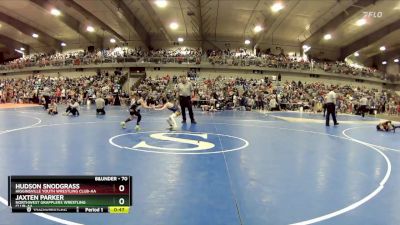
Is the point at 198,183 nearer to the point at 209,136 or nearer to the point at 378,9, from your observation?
the point at 209,136

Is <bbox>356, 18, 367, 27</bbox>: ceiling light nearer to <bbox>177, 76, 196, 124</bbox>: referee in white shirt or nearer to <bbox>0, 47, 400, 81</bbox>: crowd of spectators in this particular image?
<bbox>0, 47, 400, 81</bbox>: crowd of spectators

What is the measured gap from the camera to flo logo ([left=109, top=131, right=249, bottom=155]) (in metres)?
6.93

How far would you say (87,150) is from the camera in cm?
655

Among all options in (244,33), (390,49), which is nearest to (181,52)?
(244,33)

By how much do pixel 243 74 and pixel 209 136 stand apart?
2733 cm

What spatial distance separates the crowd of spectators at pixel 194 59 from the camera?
35.0 metres

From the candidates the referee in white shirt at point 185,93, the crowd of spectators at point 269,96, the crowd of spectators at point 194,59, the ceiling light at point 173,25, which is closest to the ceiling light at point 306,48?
the crowd of spectators at point 194,59

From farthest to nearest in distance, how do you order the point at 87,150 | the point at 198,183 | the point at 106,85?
the point at 106,85 < the point at 87,150 < the point at 198,183
